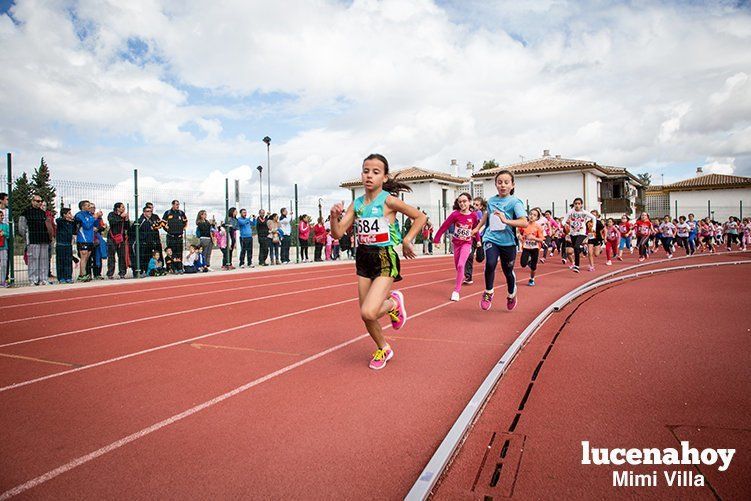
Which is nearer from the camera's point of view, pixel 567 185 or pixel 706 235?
pixel 706 235

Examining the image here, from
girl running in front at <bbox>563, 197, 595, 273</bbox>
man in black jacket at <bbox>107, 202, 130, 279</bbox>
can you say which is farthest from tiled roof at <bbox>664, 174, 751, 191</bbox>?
man in black jacket at <bbox>107, 202, 130, 279</bbox>

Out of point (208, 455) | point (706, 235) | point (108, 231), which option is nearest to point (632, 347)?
point (208, 455)

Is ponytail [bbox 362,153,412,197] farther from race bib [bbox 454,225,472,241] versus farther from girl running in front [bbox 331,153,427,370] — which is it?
race bib [bbox 454,225,472,241]

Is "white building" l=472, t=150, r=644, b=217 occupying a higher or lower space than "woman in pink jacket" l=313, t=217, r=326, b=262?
higher

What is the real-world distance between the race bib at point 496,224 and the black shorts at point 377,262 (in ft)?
11.0

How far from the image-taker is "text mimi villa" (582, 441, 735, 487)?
2.59 metres

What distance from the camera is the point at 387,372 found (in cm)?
455

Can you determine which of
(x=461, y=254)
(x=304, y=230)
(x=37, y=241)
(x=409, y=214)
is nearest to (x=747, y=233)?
(x=304, y=230)

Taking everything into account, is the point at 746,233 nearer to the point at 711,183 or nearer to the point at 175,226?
the point at 711,183

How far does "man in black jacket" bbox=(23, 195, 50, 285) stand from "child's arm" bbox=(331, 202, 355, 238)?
10.2 m

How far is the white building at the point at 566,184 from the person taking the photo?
139 ft

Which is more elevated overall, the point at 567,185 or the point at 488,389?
the point at 567,185

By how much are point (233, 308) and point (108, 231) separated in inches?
306

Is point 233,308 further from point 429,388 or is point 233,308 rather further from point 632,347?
point 632,347
